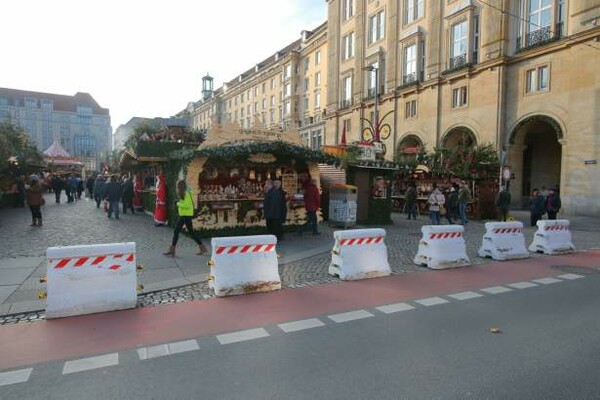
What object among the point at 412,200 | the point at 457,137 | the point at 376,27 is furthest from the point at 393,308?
the point at 376,27

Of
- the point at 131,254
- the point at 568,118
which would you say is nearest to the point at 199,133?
the point at 131,254

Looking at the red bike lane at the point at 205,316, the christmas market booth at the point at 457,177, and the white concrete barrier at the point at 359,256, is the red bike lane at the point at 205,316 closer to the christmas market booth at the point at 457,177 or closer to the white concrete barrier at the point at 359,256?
the white concrete barrier at the point at 359,256

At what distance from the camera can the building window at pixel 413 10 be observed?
110 feet

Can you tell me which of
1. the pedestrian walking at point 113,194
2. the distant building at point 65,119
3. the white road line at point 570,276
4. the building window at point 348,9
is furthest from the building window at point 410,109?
the distant building at point 65,119

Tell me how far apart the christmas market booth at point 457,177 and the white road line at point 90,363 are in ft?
49.5

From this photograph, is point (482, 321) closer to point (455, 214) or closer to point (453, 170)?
point (455, 214)

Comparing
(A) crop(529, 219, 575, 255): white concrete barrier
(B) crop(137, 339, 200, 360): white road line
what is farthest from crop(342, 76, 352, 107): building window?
(B) crop(137, 339, 200, 360): white road line

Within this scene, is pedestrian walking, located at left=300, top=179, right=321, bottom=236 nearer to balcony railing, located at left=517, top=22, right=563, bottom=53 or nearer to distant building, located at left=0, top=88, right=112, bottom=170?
balcony railing, located at left=517, top=22, right=563, bottom=53

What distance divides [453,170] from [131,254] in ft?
56.3

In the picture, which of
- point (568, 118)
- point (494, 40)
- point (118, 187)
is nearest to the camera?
point (118, 187)

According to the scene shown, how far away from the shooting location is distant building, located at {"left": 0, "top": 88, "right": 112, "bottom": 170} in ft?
300

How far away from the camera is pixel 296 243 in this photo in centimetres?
1141

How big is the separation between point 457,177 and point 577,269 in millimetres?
11687

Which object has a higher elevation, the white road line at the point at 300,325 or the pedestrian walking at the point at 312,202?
the pedestrian walking at the point at 312,202
